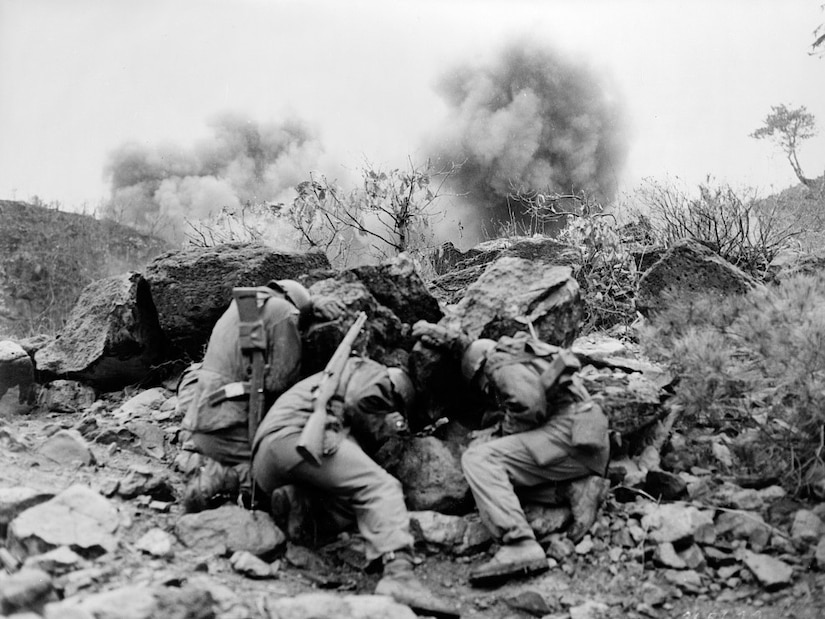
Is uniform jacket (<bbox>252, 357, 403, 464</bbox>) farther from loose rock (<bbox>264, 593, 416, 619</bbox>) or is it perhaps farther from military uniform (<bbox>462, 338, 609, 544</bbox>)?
loose rock (<bbox>264, 593, 416, 619</bbox>)

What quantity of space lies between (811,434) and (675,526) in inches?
42.8

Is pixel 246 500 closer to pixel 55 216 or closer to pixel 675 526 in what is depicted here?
pixel 675 526

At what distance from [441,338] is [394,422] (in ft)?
2.54

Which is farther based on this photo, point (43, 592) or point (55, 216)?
point (55, 216)

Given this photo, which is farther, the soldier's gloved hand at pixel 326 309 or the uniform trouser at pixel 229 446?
the soldier's gloved hand at pixel 326 309

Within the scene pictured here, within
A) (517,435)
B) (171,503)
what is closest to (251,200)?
(171,503)

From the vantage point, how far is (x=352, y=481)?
14.1 feet

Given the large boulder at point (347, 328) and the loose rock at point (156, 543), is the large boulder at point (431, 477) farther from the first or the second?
the loose rock at point (156, 543)

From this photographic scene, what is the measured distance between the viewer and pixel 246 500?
4.75 metres

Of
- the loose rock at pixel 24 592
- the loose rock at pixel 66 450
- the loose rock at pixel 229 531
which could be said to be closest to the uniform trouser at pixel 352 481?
the loose rock at pixel 229 531

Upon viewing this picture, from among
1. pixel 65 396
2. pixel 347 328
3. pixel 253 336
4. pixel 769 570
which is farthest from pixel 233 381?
pixel 769 570

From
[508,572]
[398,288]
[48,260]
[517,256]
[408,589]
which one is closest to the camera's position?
[408,589]

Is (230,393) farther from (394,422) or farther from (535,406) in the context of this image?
(535,406)

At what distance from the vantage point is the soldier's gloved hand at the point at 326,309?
205 inches
